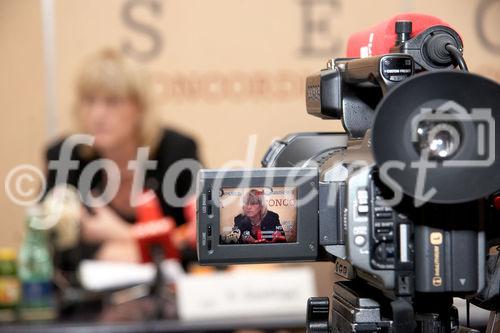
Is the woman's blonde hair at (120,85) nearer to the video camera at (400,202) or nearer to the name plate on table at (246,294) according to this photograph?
the name plate on table at (246,294)

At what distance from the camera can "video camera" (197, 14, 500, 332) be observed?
1.36 metres

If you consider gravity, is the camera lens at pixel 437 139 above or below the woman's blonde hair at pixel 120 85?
below

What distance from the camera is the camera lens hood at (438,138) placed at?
1.35m

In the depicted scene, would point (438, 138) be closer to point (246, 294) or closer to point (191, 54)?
point (246, 294)

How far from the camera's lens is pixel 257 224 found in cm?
150

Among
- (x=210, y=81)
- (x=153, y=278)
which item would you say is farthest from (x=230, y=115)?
(x=153, y=278)

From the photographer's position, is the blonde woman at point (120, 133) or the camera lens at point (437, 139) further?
the blonde woman at point (120, 133)

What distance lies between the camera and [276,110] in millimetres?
4270

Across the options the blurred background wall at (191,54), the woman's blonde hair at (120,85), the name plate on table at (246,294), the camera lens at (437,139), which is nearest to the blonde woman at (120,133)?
the woman's blonde hair at (120,85)

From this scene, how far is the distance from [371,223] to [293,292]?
1857mm

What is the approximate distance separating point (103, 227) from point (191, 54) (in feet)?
3.03

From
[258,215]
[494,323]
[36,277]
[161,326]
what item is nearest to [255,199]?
[258,215]

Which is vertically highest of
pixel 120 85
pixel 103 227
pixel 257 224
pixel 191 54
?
pixel 191 54

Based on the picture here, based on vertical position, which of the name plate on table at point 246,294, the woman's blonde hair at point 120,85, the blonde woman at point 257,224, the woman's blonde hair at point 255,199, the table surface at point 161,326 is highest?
the woman's blonde hair at point 120,85
